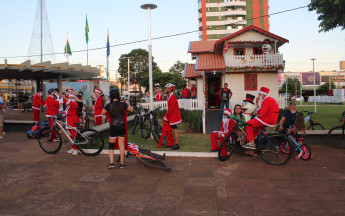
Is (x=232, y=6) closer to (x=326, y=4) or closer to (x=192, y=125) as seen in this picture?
(x=326, y=4)

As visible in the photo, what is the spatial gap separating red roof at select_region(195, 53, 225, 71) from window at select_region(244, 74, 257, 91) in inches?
81.9

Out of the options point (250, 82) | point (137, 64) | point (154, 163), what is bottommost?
point (154, 163)

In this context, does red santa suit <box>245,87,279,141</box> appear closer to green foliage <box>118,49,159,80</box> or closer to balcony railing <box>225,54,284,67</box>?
balcony railing <box>225,54,284,67</box>

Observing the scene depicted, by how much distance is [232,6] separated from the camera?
6669cm

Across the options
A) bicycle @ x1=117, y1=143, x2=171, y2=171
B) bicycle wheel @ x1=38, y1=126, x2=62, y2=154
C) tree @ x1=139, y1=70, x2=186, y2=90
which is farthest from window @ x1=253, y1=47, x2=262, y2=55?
tree @ x1=139, y1=70, x2=186, y2=90

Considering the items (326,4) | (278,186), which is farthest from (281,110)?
(278,186)

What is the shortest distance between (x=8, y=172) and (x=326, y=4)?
18484mm

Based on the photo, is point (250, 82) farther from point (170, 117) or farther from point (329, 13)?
point (170, 117)

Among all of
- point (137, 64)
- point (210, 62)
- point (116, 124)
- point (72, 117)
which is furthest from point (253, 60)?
point (137, 64)

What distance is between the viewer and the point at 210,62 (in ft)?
64.7

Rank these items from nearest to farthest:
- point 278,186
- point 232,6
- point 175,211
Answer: point 175,211 → point 278,186 → point 232,6

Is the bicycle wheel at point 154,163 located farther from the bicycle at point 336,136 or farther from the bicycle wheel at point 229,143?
the bicycle at point 336,136

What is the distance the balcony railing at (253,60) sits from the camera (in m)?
18.9

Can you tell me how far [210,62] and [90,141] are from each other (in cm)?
1431
